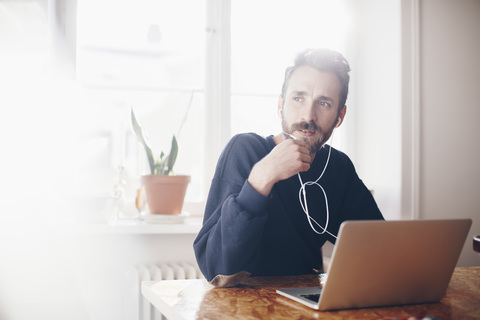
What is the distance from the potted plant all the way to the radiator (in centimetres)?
25

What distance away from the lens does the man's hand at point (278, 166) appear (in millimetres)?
1126

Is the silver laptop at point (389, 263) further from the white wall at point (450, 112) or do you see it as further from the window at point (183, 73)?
the white wall at point (450, 112)

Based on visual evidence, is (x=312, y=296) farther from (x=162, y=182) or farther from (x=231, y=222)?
(x=162, y=182)

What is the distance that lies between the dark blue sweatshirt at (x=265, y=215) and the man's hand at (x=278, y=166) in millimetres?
24

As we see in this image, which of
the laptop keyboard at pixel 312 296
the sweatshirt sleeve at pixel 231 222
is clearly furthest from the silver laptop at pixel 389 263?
the sweatshirt sleeve at pixel 231 222

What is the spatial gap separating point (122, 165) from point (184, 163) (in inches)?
12.2

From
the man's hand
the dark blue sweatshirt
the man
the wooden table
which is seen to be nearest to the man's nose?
the man

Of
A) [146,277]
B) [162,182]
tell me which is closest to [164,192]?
[162,182]

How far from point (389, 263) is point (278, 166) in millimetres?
359

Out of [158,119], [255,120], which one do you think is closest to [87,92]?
[158,119]

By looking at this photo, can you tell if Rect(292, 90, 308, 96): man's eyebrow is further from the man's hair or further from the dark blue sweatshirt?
the dark blue sweatshirt

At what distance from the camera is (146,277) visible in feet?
6.72

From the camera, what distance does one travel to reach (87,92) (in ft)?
7.55

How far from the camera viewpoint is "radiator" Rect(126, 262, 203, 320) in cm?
200
